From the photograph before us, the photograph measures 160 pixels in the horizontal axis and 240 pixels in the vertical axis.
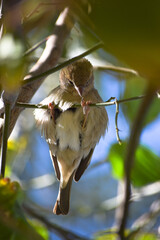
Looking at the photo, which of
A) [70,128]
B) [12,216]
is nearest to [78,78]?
[70,128]

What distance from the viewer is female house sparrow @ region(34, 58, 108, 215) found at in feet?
9.62

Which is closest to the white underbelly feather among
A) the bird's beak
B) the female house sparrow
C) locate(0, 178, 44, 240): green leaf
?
the female house sparrow

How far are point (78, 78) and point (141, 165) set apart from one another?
864 millimetres

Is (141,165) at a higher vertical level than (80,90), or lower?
lower

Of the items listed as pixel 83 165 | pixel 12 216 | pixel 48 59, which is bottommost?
pixel 83 165

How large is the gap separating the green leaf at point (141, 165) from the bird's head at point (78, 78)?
53cm

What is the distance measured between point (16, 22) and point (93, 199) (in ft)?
20.8

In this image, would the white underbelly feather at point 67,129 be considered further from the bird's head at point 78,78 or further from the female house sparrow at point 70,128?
the bird's head at point 78,78

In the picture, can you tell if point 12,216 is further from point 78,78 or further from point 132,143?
point 78,78

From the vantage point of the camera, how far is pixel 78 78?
10.4ft

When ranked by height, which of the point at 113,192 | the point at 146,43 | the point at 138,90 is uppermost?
the point at 146,43

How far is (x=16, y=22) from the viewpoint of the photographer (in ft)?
3.02

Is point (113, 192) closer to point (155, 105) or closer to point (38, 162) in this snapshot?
point (38, 162)

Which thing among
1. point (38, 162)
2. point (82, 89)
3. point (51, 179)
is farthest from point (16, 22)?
point (38, 162)
